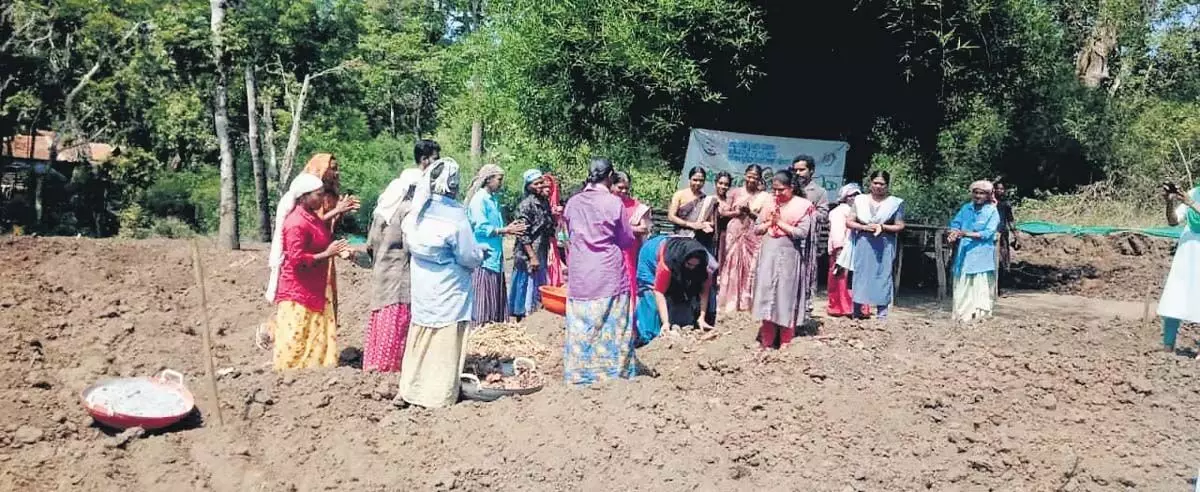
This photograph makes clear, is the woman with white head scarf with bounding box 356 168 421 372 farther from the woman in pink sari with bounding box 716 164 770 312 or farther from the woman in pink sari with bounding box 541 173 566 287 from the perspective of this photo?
the woman in pink sari with bounding box 716 164 770 312

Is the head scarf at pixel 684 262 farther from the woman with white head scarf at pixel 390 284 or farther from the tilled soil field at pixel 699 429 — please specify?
the woman with white head scarf at pixel 390 284

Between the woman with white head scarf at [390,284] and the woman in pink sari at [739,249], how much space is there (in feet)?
10.6

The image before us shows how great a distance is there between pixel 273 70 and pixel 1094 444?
2294 cm

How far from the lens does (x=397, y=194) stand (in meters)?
6.27

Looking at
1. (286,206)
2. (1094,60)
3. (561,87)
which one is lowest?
(286,206)

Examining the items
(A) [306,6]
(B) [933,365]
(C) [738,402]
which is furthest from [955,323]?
(A) [306,6]

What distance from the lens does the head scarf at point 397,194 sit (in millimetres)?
6176

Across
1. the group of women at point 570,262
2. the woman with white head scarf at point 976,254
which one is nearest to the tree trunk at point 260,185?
the group of women at point 570,262

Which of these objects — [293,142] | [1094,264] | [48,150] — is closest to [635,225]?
[1094,264]

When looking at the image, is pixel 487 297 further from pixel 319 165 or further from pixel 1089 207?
pixel 1089 207

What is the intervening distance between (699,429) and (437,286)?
5.73ft

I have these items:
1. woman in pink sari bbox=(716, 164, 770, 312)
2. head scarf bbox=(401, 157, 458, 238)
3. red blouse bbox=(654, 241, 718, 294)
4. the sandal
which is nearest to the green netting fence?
woman in pink sari bbox=(716, 164, 770, 312)

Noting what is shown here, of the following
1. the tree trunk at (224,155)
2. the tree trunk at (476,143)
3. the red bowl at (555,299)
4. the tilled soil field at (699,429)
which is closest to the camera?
the tilled soil field at (699,429)

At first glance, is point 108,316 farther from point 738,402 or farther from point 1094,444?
point 1094,444
